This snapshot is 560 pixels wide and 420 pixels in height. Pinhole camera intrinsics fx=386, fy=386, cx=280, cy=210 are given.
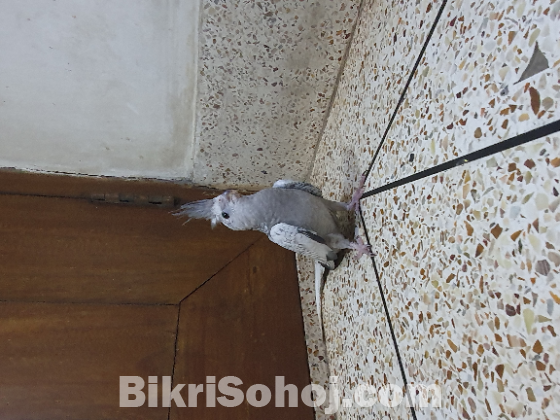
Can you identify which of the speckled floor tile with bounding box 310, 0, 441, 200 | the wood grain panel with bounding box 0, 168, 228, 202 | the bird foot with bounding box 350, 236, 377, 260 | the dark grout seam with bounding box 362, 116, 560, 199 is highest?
the wood grain panel with bounding box 0, 168, 228, 202

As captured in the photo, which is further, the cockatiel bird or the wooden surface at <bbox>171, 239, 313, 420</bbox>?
the wooden surface at <bbox>171, 239, 313, 420</bbox>

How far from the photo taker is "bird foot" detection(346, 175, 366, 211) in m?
0.94

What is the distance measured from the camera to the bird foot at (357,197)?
0.94 m

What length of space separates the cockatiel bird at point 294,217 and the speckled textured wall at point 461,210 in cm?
8

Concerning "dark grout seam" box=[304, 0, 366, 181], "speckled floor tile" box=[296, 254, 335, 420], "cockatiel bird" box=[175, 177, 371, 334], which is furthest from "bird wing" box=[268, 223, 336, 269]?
"dark grout seam" box=[304, 0, 366, 181]

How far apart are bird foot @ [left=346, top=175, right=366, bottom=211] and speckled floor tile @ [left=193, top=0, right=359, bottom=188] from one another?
0.36m

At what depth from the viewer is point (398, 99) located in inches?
30.6

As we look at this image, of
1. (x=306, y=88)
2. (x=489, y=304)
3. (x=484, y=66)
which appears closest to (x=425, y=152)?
(x=484, y=66)

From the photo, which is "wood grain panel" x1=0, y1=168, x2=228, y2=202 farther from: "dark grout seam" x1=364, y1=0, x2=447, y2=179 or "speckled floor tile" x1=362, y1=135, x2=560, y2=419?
"speckled floor tile" x1=362, y1=135, x2=560, y2=419

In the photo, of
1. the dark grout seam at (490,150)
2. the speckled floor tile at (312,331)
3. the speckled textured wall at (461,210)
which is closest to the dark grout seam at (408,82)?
the speckled textured wall at (461,210)

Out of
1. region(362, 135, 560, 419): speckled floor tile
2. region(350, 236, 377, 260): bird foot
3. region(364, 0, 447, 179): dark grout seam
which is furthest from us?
region(350, 236, 377, 260): bird foot

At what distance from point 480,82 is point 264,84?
68cm

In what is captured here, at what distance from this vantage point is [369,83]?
0.93m

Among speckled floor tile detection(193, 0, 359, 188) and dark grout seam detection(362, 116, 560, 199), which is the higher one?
speckled floor tile detection(193, 0, 359, 188)
